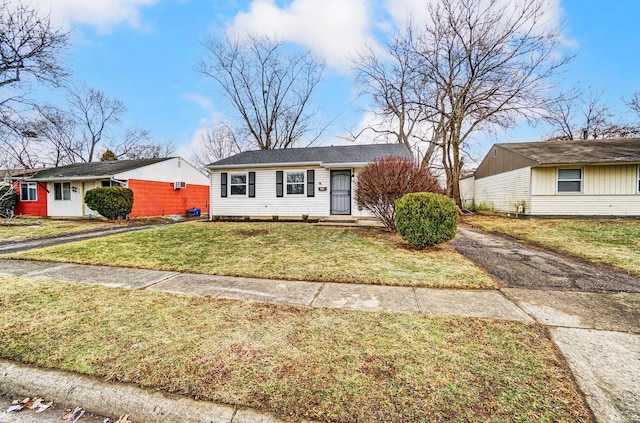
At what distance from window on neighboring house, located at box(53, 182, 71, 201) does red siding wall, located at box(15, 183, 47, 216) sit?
0.92 metres

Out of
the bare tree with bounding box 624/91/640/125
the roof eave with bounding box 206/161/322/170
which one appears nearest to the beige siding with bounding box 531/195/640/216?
the roof eave with bounding box 206/161/322/170

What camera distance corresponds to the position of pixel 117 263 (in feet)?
16.9

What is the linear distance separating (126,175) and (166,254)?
11853 millimetres

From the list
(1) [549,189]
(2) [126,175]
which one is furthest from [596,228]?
(2) [126,175]

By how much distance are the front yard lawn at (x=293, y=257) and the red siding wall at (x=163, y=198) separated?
9.00 meters

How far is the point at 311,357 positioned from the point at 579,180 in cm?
1545

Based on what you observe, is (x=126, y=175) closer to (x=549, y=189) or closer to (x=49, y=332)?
(x=49, y=332)

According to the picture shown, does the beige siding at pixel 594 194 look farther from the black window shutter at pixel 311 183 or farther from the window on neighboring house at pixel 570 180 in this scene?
the black window shutter at pixel 311 183

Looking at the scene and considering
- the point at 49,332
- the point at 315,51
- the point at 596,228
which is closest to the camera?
the point at 49,332

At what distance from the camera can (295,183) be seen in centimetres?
1275

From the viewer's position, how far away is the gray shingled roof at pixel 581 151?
11.4 metres

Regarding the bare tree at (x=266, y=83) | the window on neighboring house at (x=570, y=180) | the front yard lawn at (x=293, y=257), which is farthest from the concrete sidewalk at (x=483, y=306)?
the bare tree at (x=266, y=83)

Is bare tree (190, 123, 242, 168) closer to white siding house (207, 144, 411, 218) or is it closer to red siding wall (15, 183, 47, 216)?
red siding wall (15, 183, 47, 216)

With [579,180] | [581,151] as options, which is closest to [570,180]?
[579,180]
